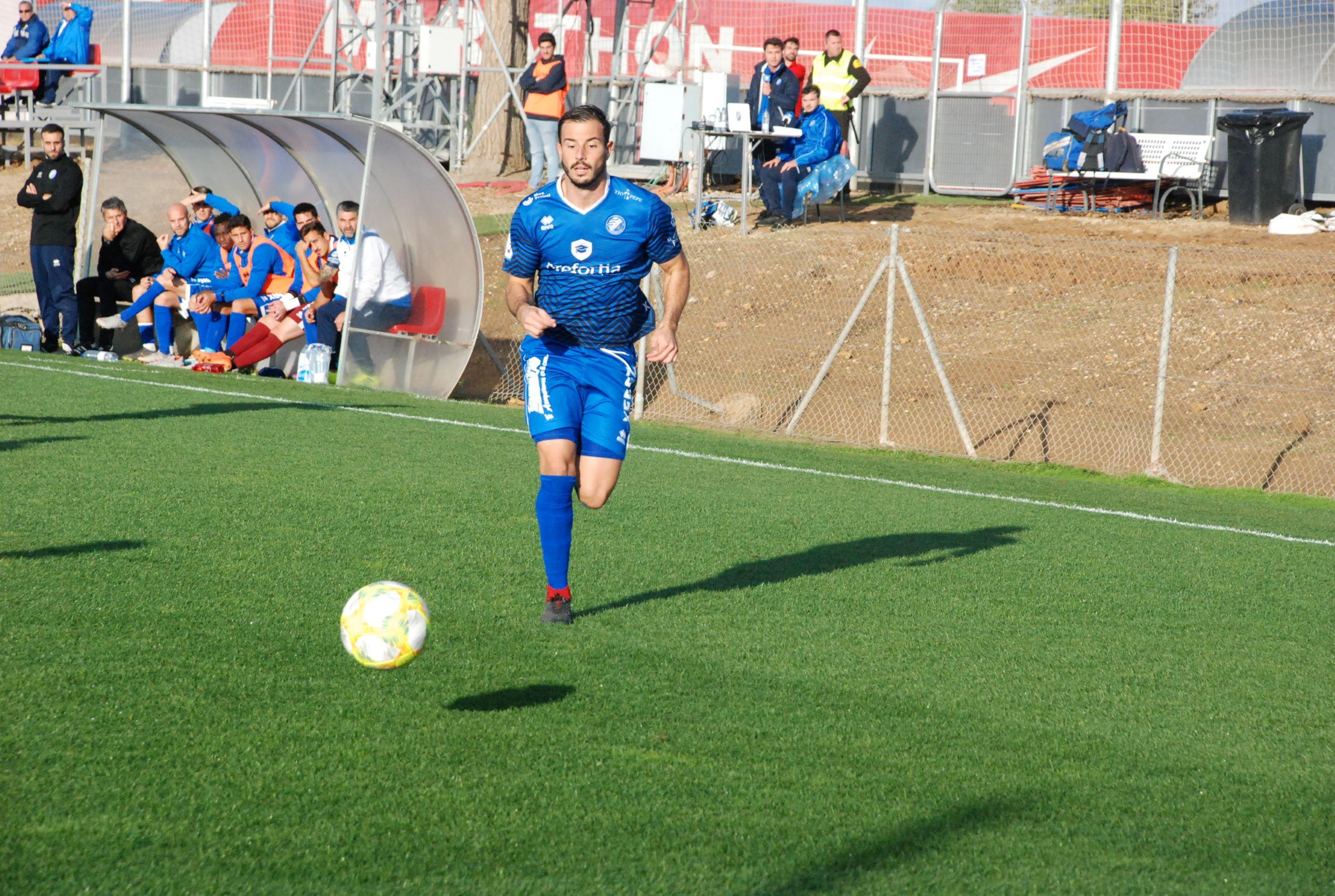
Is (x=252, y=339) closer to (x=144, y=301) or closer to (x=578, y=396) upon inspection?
(x=144, y=301)

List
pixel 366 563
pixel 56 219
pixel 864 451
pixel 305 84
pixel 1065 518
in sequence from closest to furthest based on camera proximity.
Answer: pixel 366 563, pixel 1065 518, pixel 864 451, pixel 56 219, pixel 305 84

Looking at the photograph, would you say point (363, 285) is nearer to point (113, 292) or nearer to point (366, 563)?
point (113, 292)

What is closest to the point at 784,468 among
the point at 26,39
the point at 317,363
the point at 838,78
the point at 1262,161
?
the point at 317,363

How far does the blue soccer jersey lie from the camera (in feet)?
18.8

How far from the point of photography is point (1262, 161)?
724 inches

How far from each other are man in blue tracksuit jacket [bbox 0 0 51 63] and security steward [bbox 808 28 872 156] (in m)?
14.9

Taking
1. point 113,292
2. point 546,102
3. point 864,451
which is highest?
point 546,102

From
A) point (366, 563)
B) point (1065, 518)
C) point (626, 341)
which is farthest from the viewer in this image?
point (1065, 518)

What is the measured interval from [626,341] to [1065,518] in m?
4.59

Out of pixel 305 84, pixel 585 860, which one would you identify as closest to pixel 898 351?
pixel 585 860

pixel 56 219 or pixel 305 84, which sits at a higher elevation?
pixel 305 84

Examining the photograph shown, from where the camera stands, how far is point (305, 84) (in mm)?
28312

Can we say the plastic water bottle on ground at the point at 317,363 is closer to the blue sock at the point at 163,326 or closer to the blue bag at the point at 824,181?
the blue sock at the point at 163,326

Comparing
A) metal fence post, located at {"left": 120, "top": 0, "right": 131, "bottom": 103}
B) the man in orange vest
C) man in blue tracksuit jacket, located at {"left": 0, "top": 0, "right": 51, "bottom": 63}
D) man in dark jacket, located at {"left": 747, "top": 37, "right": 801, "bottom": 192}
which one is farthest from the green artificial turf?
metal fence post, located at {"left": 120, "top": 0, "right": 131, "bottom": 103}
